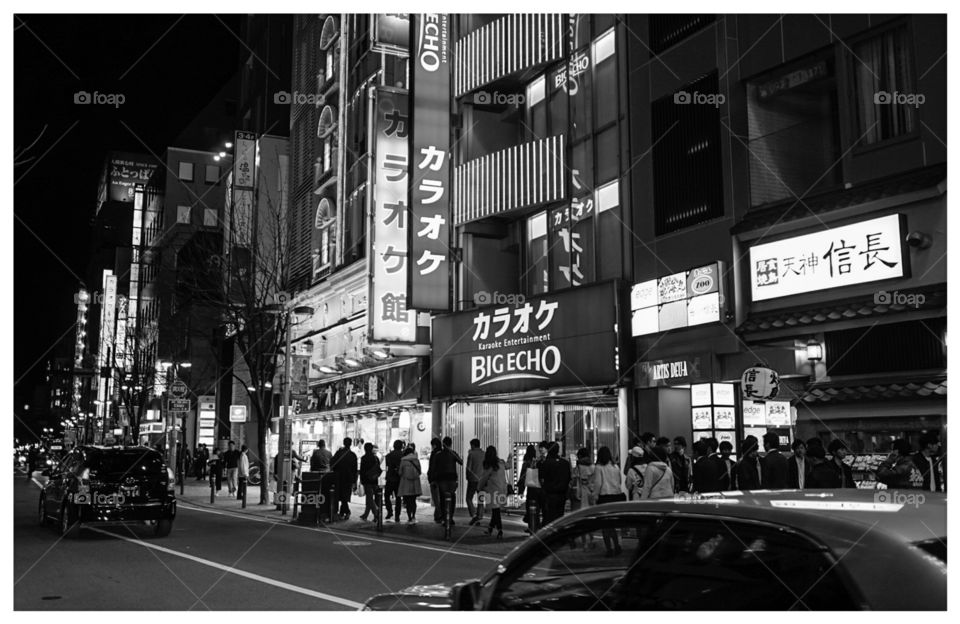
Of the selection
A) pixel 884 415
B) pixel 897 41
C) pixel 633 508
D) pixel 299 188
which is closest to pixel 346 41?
pixel 299 188

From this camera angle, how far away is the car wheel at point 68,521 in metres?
16.0

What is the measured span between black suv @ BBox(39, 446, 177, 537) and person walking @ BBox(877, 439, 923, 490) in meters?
11.8

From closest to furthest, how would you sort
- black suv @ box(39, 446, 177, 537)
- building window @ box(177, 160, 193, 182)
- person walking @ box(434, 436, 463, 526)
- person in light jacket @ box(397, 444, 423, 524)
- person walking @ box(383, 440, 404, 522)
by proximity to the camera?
black suv @ box(39, 446, 177, 537) → person walking @ box(434, 436, 463, 526) → person in light jacket @ box(397, 444, 423, 524) → person walking @ box(383, 440, 404, 522) → building window @ box(177, 160, 193, 182)

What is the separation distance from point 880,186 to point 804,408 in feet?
13.1

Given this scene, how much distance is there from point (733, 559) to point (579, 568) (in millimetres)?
1150

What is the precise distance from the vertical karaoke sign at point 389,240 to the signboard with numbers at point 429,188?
1.42 feet

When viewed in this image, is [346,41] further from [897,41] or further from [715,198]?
[897,41]

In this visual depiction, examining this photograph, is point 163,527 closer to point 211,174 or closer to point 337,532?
point 337,532

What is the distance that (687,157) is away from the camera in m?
18.8

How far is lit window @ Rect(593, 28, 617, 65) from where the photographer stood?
2133cm

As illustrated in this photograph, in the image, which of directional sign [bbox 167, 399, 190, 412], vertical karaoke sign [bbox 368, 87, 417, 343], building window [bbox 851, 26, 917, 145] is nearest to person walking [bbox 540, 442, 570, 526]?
building window [bbox 851, 26, 917, 145]

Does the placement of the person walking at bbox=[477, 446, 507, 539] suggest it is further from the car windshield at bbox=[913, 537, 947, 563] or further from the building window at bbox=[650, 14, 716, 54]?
the car windshield at bbox=[913, 537, 947, 563]

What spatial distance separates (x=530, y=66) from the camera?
2328cm

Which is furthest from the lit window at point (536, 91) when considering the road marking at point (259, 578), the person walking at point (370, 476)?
→ the road marking at point (259, 578)
